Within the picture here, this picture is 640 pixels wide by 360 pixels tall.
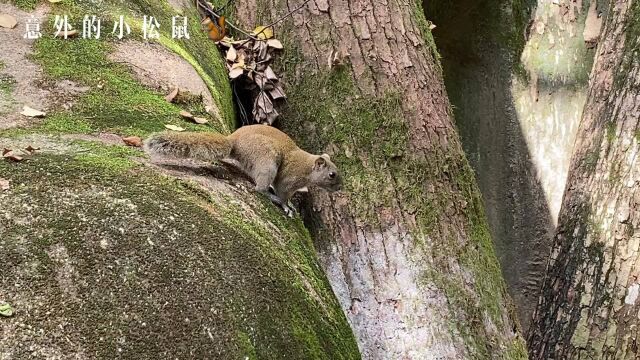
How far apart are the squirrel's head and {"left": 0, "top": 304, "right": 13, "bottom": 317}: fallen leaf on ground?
212 centimetres

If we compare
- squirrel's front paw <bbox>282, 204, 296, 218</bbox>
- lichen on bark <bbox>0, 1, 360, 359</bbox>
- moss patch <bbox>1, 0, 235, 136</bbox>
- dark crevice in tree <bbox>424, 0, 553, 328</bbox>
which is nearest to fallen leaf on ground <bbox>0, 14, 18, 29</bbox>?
moss patch <bbox>1, 0, 235, 136</bbox>

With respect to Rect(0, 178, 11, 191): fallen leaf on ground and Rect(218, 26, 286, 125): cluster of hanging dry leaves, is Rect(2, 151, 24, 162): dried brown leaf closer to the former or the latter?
Rect(0, 178, 11, 191): fallen leaf on ground

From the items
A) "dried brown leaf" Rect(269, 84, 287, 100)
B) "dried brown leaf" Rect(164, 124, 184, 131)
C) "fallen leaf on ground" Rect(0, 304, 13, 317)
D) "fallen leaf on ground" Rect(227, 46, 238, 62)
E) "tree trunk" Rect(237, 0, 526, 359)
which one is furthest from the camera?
"fallen leaf on ground" Rect(227, 46, 238, 62)

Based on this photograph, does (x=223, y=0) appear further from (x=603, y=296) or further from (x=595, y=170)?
(x=603, y=296)

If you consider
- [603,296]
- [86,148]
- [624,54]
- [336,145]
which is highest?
[624,54]

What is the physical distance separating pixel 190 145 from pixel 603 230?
7.92ft

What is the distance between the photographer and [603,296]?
403cm

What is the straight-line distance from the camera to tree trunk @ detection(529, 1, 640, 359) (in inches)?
156

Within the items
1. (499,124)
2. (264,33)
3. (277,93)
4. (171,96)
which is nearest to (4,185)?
(171,96)

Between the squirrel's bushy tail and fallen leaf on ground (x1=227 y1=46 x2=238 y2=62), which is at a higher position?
fallen leaf on ground (x1=227 y1=46 x2=238 y2=62)

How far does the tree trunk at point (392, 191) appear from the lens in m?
3.54

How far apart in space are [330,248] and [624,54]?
86.7 inches

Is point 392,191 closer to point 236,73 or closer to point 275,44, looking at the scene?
point 275,44

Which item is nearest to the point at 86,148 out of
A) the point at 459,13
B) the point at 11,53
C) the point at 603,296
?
the point at 11,53
